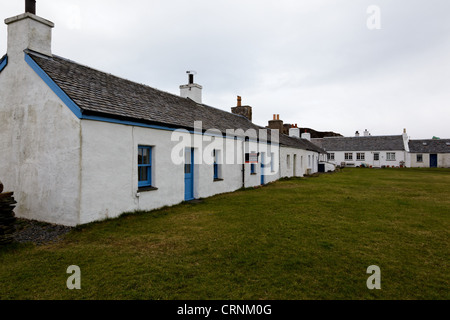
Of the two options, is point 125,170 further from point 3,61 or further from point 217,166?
point 217,166

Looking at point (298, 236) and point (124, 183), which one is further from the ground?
point (124, 183)

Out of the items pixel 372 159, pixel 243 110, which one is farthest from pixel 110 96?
pixel 372 159

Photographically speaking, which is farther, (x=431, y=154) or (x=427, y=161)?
(x=427, y=161)

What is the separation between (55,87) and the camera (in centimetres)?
769

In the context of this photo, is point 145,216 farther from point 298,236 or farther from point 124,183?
point 298,236

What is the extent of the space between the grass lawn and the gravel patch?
0.41 m

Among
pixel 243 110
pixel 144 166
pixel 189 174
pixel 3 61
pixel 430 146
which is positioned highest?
pixel 243 110

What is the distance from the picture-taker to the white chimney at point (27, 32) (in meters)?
8.37

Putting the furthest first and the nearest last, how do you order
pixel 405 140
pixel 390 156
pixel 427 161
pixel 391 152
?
pixel 405 140 → pixel 390 156 → pixel 391 152 → pixel 427 161

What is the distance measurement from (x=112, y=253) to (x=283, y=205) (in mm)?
7343

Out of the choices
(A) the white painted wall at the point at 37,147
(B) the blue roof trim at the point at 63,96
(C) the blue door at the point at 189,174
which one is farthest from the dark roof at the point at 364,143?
(A) the white painted wall at the point at 37,147

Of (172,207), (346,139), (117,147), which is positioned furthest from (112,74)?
(346,139)

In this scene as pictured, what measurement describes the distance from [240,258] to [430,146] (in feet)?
190
